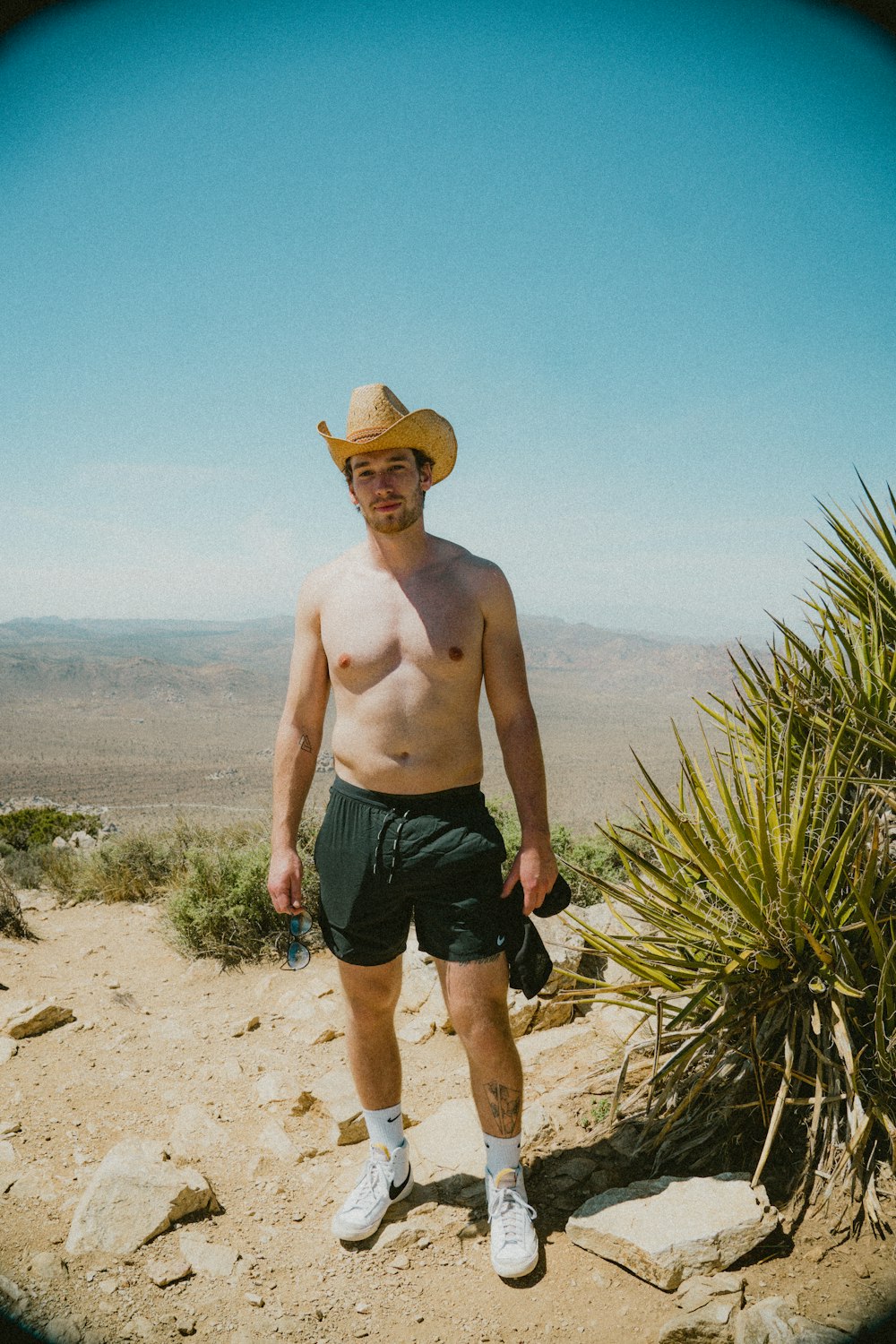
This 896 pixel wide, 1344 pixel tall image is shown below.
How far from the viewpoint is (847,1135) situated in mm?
2225

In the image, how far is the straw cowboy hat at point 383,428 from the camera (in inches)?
96.3

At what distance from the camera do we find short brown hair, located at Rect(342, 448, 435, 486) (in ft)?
8.41

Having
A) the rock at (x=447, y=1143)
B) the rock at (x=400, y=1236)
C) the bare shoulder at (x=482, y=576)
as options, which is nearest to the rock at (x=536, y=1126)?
the rock at (x=447, y=1143)

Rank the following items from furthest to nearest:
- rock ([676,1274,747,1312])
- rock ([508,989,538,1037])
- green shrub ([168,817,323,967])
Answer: green shrub ([168,817,323,967]) < rock ([508,989,538,1037]) < rock ([676,1274,747,1312])

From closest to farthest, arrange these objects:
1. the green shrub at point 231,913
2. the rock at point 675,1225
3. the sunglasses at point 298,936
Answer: the rock at point 675,1225, the sunglasses at point 298,936, the green shrub at point 231,913

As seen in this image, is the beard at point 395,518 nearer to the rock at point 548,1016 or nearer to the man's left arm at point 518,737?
the man's left arm at point 518,737

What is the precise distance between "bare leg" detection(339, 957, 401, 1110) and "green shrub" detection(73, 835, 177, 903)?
3913mm

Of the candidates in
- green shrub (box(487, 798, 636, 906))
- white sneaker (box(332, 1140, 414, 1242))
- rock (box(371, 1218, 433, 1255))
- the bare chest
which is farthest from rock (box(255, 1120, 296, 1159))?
green shrub (box(487, 798, 636, 906))

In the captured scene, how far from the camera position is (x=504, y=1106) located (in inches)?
92.8

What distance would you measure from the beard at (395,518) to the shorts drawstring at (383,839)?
0.89 metres

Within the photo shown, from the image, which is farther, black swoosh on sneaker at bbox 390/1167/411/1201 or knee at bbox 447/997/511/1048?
black swoosh on sneaker at bbox 390/1167/411/1201

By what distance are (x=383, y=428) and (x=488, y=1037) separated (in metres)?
1.88

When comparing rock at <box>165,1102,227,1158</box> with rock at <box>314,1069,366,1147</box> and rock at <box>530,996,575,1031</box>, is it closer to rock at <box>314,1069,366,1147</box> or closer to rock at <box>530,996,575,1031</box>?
rock at <box>314,1069,366,1147</box>

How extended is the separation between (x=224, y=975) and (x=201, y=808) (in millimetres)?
17350
